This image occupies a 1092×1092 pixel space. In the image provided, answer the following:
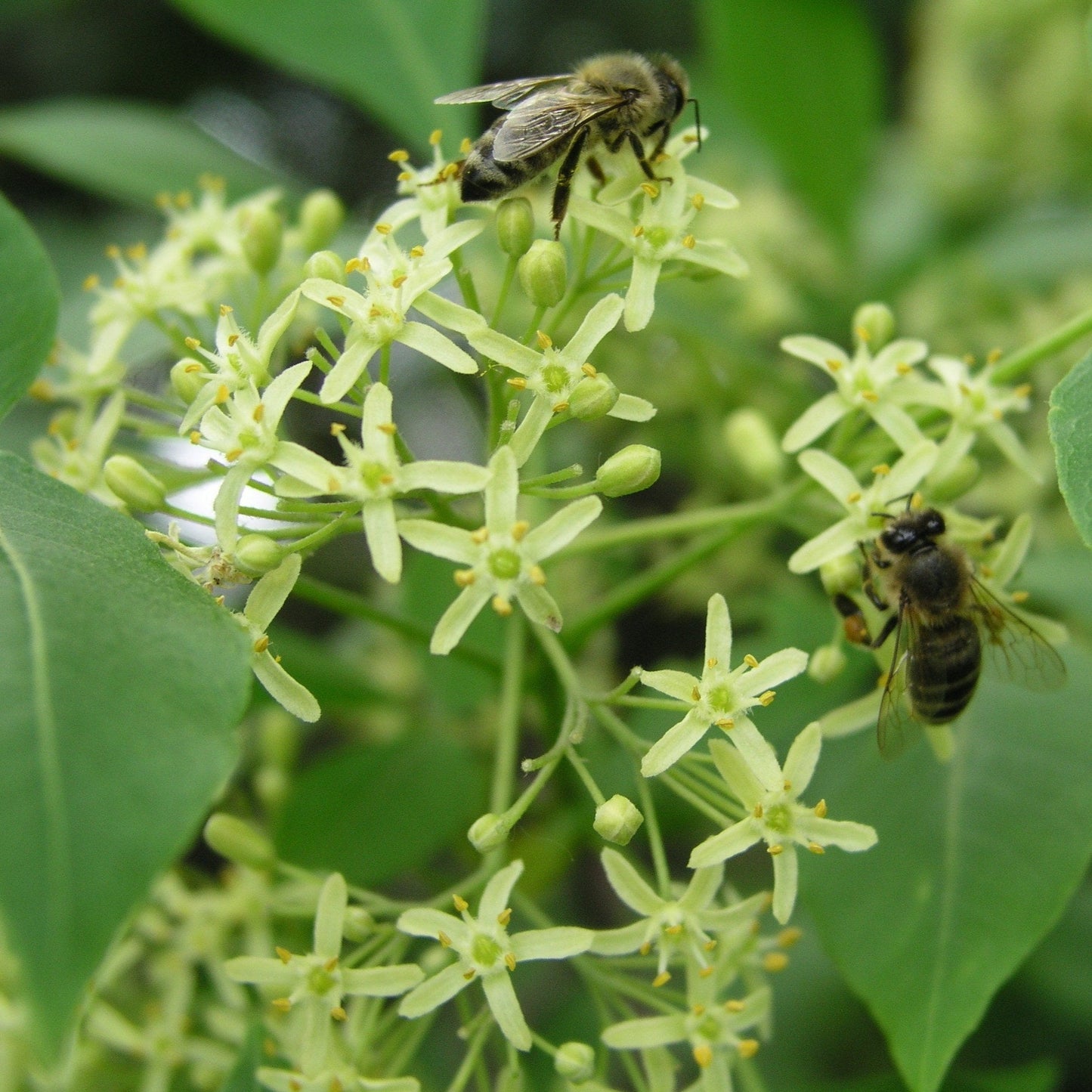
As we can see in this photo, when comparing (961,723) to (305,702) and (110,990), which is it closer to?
(305,702)

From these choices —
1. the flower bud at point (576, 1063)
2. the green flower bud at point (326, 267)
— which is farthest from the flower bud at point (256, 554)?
the flower bud at point (576, 1063)

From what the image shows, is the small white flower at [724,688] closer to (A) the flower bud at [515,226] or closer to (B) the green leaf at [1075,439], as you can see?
(B) the green leaf at [1075,439]

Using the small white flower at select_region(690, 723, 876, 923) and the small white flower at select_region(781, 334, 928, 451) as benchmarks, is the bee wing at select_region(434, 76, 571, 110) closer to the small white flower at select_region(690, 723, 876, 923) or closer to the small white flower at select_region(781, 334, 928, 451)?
the small white flower at select_region(781, 334, 928, 451)

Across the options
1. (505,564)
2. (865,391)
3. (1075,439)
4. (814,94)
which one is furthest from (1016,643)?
(814,94)

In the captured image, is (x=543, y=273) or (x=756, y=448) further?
(x=756, y=448)

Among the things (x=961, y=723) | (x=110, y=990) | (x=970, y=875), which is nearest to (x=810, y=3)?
(x=961, y=723)

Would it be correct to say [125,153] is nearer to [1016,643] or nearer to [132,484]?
[132,484]
